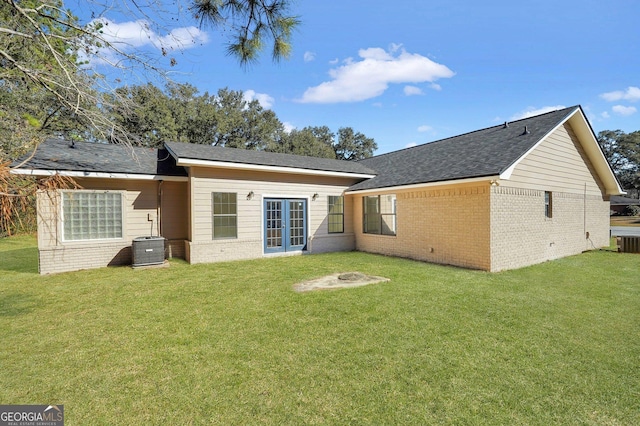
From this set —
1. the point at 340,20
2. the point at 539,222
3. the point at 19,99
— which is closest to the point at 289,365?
the point at 340,20

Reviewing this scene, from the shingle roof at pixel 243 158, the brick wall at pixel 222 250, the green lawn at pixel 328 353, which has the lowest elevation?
the green lawn at pixel 328 353

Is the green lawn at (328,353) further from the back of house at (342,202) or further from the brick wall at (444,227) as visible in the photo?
the back of house at (342,202)

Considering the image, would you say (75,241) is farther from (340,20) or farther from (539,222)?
(539,222)

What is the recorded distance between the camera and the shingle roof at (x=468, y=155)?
8289 millimetres

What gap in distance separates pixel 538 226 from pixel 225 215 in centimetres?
989

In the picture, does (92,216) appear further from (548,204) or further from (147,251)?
(548,204)

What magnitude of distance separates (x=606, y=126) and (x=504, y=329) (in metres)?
59.3

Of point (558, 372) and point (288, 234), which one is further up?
point (288, 234)

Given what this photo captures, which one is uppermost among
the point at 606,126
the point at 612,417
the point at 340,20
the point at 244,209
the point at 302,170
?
the point at 606,126

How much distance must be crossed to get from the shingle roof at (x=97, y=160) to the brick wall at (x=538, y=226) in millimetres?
9760

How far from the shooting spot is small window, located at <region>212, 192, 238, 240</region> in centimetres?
966

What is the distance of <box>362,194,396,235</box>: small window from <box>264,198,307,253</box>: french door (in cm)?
253

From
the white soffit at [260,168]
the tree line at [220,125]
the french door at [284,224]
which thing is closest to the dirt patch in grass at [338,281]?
the french door at [284,224]

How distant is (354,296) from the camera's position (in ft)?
18.4
